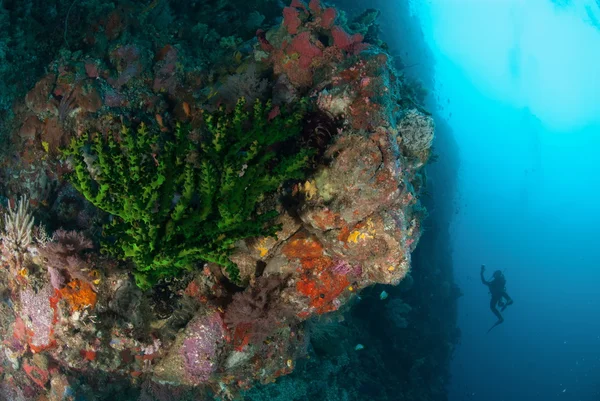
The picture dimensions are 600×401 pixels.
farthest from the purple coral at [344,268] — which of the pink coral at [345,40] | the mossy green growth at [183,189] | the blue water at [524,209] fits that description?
the blue water at [524,209]

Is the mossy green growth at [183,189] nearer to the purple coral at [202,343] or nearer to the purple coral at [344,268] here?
the purple coral at [202,343]

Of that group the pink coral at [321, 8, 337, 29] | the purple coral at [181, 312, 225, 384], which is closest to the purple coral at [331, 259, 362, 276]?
the purple coral at [181, 312, 225, 384]

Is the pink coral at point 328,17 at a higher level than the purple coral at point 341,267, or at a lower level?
higher

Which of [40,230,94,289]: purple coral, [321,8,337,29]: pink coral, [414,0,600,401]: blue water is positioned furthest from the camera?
[414,0,600,401]: blue water

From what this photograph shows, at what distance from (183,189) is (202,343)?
99.6 inches

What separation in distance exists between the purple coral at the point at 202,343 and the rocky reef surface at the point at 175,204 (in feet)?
0.07

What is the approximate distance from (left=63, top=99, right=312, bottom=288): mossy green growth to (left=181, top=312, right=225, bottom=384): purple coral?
117cm

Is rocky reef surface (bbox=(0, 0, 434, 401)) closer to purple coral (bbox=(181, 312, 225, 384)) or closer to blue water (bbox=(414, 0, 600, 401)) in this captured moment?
purple coral (bbox=(181, 312, 225, 384))

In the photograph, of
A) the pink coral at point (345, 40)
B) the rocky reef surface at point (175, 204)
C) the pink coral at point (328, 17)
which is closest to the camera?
the rocky reef surface at point (175, 204)

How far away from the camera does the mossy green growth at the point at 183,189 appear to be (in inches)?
133

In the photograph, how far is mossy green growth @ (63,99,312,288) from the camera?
338 centimetres

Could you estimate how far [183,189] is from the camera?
12.0 ft

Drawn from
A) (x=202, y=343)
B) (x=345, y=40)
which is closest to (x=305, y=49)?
(x=345, y=40)

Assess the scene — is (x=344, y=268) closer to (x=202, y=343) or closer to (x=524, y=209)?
(x=202, y=343)
